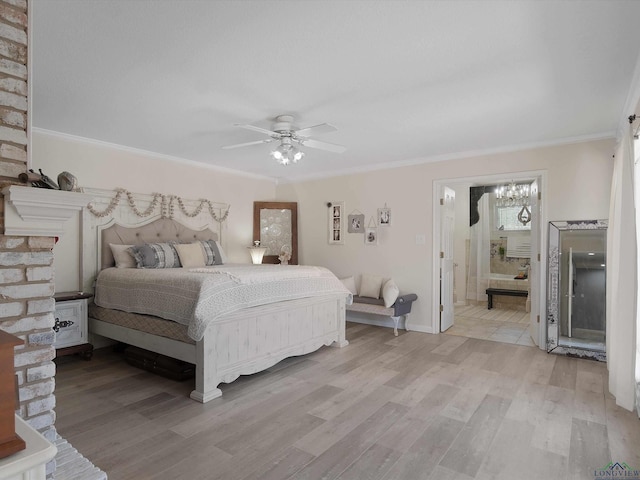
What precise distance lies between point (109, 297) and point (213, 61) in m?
2.72

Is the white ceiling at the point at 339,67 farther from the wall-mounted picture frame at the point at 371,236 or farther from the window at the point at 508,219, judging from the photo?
the window at the point at 508,219

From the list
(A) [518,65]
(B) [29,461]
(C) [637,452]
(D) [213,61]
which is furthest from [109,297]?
(C) [637,452]

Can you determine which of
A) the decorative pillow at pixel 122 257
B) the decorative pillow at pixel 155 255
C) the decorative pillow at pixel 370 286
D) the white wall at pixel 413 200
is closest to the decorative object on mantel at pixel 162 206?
the decorative pillow at pixel 122 257

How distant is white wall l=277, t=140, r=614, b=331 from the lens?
13.2 ft

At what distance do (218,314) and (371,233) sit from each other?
10.6 ft

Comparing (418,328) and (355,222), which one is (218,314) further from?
(355,222)

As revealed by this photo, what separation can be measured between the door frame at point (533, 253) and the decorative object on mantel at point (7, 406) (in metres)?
4.70

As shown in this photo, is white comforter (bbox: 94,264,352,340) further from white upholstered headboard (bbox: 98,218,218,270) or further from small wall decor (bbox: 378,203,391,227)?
small wall decor (bbox: 378,203,391,227)

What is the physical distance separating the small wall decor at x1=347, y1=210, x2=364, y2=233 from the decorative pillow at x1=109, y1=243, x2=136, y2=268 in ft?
10.2

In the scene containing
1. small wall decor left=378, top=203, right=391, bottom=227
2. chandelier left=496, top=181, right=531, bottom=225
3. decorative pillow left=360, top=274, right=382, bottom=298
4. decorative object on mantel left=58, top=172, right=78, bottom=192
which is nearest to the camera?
decorative object on mantel left=58, top=172, right=78, bottom=192

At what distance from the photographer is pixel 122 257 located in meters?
4.23

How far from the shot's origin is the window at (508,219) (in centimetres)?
744

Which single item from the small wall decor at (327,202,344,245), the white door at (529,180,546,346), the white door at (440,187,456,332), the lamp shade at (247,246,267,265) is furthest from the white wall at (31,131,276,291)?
the white door at (529,180,546,346)

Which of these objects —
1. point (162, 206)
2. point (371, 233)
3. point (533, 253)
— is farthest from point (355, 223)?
point (162, 206)
